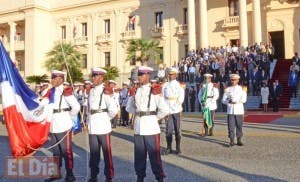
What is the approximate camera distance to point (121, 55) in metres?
42.8

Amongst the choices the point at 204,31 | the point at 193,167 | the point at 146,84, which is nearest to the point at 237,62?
the point at 204,31

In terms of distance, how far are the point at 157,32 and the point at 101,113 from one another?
33401 mm

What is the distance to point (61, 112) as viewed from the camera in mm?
7699

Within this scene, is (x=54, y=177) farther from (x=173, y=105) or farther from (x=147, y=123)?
(x=173, y=105)

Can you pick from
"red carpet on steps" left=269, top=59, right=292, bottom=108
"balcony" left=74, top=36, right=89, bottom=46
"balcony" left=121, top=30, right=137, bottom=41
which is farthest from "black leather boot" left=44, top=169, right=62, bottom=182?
"balcony" left=74, top=36, right=89, bottom=46

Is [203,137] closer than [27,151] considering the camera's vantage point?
No

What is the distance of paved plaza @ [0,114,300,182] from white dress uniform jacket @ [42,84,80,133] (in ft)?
3.27

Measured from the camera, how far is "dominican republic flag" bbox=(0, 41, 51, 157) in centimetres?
677

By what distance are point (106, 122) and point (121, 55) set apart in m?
35.8

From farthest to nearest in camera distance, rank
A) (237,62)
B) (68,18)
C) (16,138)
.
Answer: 1. (68,18)
2. (237,62)
3. (16,138)

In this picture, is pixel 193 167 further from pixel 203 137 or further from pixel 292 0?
pixel 292 0

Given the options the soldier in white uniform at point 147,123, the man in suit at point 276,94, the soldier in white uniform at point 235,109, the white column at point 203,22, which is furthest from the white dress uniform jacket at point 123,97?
the white column at point 203,22

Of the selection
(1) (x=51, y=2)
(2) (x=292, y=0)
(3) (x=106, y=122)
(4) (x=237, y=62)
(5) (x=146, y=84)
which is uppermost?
(1) (x=51, y=2)

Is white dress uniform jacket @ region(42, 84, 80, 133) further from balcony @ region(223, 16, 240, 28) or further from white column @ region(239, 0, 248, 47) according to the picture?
balcony @ region(223, 16, 240, 28)
